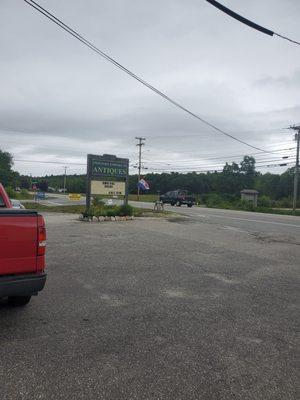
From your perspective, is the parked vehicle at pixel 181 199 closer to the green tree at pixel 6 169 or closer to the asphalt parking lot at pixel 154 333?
the asphalt parking lot at pixel 154 333

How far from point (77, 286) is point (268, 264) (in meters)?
4.76

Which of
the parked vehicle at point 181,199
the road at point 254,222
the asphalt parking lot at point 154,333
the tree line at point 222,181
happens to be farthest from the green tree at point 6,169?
the asphalt parking lot at point 154,333

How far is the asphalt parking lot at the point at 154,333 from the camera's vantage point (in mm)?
3584

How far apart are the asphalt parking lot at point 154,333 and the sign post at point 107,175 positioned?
1226 centimetres

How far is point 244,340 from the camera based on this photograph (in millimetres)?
4684

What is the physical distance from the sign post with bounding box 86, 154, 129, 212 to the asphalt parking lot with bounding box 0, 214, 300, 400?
12.3 m

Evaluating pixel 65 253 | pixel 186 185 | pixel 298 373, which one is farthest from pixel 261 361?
pixel 186 185

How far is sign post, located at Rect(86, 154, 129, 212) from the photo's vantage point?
70.4 feet

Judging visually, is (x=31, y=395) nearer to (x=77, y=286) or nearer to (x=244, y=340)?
(x=244, y=340)

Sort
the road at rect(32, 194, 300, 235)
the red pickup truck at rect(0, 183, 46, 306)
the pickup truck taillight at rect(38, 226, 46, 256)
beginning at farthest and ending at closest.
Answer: the road at rect(32, 194, 300, 235) < the pickup truck taillight at rect(38, 226, 46, 256) < the red pickup truck at rect(0, 183, 46, 306)

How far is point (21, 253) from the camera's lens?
473cm

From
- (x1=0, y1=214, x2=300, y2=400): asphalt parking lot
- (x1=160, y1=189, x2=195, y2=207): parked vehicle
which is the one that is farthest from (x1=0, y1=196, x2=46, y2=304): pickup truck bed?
(x1=160, y1=189, x2=195, y2=207): parked vehicle

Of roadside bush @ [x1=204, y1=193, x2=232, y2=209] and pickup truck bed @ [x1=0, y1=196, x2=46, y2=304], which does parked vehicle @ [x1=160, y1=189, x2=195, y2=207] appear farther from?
pickup truck bed @ [x1=0, y1=196, x2=46, y2=304]

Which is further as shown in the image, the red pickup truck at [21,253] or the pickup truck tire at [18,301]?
the pickup truck tire at [18,301]
